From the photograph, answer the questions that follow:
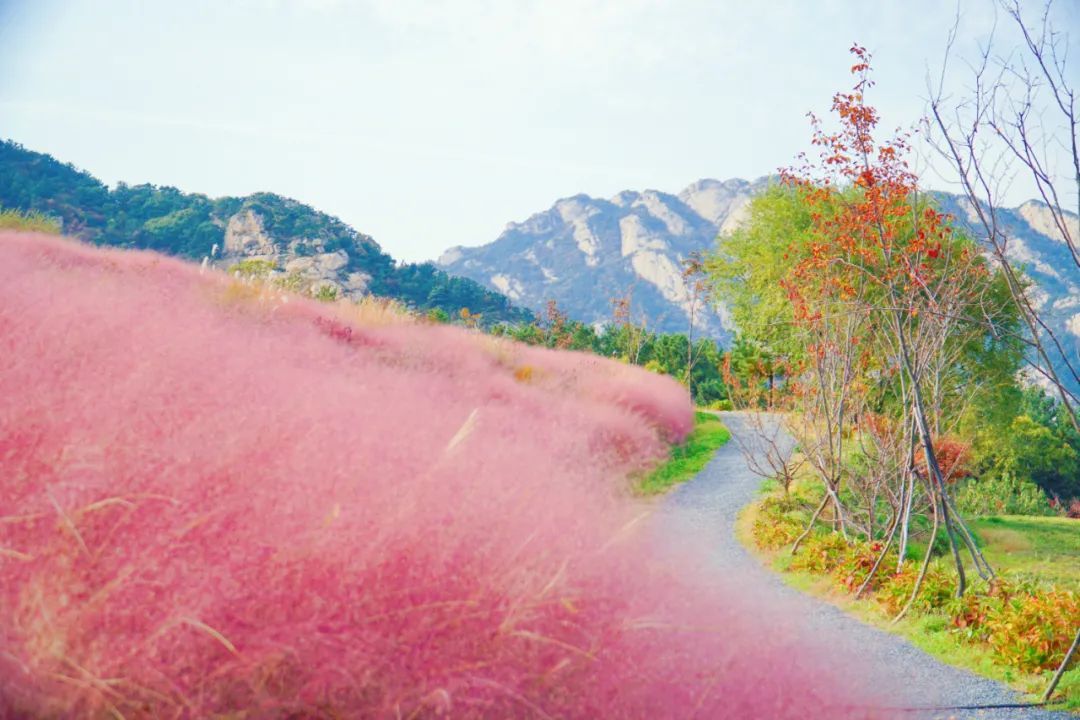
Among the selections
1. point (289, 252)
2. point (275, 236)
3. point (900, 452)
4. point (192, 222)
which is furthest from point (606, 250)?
point (900, 452)

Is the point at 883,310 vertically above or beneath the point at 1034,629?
above

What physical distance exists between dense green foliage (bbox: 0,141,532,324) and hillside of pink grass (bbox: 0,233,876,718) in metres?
19.9

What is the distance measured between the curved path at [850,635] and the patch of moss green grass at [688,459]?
0.31 m

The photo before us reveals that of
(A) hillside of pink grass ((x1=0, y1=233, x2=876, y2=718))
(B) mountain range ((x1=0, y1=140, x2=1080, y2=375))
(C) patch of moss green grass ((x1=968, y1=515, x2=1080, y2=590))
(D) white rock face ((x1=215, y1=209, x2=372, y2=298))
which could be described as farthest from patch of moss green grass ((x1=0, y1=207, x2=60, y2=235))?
(D) white rock face ((x1=215, y1=209, x2=372, y2=298))

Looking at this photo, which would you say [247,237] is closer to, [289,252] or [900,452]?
[289,252]

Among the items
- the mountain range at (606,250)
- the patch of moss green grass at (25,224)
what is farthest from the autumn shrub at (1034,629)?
the mountain range at (606,250)

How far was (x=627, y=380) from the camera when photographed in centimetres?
1182

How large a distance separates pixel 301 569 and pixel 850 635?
18.4 feet

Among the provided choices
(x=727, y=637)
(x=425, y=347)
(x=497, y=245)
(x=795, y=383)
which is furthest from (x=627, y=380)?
(x=497, y=245)

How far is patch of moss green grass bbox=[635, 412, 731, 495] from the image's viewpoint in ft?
37.0

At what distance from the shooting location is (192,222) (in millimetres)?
30766

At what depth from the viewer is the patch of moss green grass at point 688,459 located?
11281 mm

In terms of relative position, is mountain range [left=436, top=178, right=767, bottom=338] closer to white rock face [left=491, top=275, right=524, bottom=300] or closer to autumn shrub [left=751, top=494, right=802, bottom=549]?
white rock face [left=491, top=275, right=524, bottom=300]

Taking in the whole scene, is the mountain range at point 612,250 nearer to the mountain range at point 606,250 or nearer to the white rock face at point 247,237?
the mountain range at point 606,250
